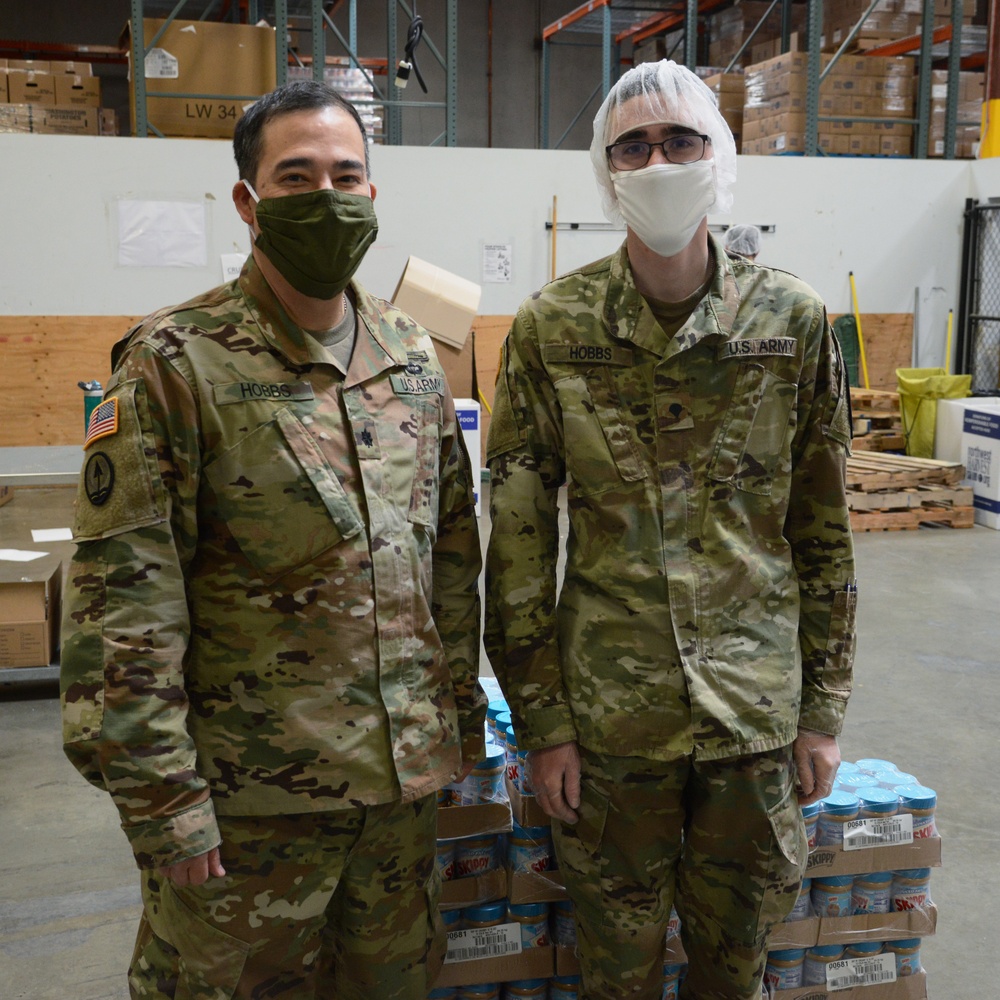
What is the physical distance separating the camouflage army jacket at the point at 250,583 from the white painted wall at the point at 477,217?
6.50 metres

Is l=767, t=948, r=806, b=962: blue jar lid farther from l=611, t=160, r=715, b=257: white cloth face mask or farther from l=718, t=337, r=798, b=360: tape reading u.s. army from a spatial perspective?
l=611, t=160, r=715, b=257: white cloth face mask

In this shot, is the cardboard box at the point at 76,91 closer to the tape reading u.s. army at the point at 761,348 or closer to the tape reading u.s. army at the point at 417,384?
the tape reading u.s. army at the point at 417,384

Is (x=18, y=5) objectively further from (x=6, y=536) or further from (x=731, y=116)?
(x=6, y=536)

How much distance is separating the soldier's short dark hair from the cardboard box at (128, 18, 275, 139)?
6.43 m

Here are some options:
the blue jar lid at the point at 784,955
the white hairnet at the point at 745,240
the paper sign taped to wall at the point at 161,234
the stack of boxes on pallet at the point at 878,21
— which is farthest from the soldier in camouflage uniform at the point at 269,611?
the stack of boxes on pallet at the point at 878,21

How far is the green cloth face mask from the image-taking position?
155cm

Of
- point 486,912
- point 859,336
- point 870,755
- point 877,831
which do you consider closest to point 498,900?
point 486,912

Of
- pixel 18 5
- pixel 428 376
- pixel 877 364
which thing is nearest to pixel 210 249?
pixel 877 364

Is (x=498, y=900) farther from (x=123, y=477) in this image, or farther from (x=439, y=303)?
(x=439, y=303)

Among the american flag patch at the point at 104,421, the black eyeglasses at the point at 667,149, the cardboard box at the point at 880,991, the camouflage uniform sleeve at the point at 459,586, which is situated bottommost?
the cardboard box at the point at 880,991

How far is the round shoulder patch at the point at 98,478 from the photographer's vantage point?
4.74ft

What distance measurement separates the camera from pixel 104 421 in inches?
58.2

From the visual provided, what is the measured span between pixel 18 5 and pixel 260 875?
14.4 meters

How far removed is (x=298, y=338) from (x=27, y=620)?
→ 10.2ft
